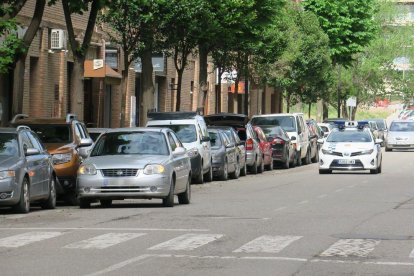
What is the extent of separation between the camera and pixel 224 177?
125 feet

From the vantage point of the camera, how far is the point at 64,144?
26.7 metres

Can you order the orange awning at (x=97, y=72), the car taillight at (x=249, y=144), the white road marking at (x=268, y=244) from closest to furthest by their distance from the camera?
the white road marking at (x=268, y=244), the car taillight at (x=249, y=144), the orange awning at (x=97, y=72)

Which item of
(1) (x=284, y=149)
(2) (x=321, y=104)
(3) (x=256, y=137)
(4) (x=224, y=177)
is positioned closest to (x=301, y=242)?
(4) (x=224, y=177)

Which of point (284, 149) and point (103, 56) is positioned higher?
point (103, 56)

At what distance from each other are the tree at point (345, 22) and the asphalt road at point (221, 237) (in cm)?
5311

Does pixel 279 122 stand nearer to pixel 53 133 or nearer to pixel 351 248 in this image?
pixel 53 133

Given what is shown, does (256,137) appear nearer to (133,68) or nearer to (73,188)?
(133,68)

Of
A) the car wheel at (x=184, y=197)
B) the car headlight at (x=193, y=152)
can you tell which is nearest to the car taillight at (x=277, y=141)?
the car headlight at (x=193, y=152)

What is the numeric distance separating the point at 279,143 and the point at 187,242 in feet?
104

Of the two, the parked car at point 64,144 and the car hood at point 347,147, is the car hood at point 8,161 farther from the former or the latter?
the car hood at point 347,147

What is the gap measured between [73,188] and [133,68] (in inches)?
1230

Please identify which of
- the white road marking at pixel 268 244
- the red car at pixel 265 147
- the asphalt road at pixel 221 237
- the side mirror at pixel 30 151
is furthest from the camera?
the red car at pixel 265 147

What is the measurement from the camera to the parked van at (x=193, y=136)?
3478 centimetres

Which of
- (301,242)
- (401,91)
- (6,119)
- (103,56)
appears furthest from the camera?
(401,91)
